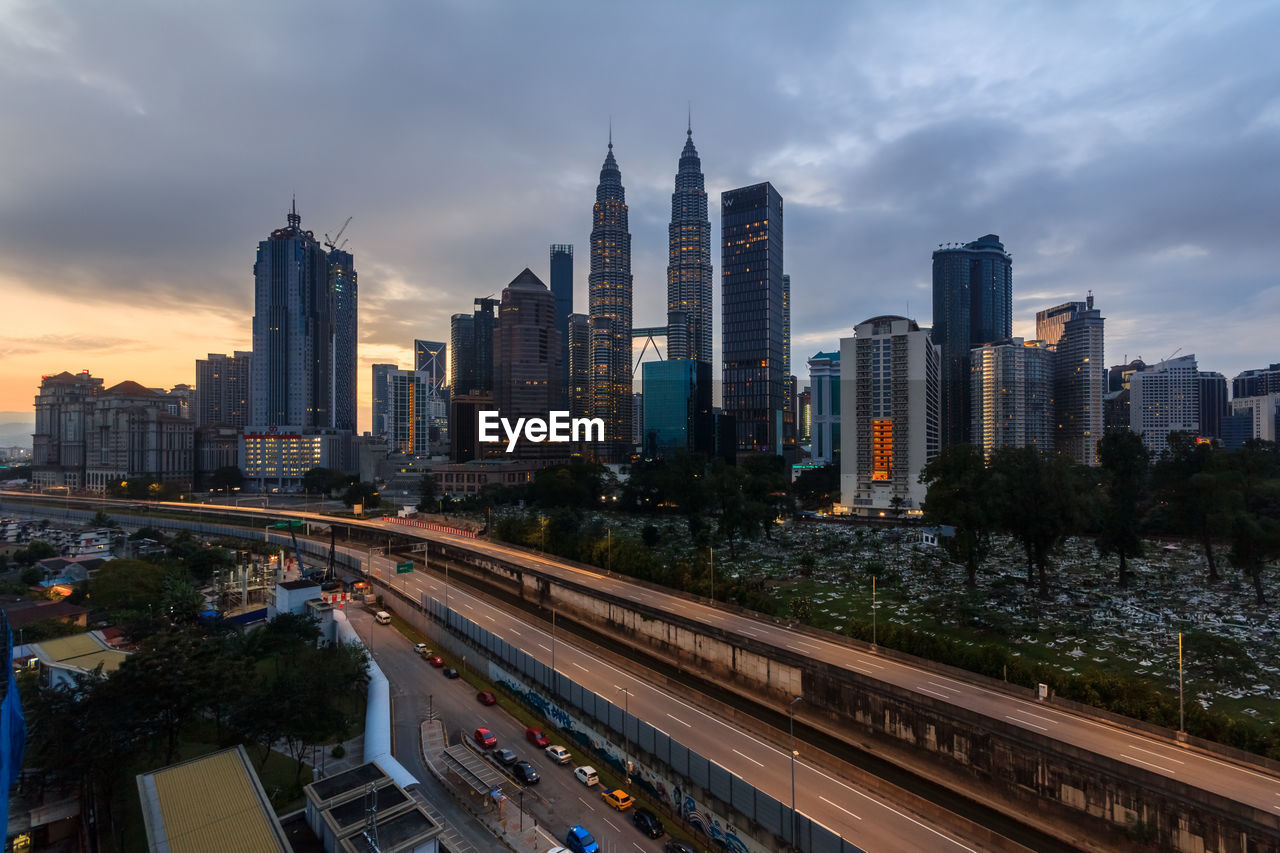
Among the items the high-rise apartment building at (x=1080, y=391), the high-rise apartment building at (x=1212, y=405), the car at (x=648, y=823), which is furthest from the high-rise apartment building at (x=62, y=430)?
the high-rise apartment building at (x=1212, y=405)

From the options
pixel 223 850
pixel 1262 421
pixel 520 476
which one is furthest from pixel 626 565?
pixel 1262 421

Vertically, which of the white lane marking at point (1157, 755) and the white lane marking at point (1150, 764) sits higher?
the white lane marking at point (1150, 764)

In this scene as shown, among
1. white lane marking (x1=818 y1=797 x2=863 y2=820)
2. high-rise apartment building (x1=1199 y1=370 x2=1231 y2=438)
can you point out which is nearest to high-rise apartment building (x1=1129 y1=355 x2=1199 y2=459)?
high-rise apartment building (x1=1199 y1=370 x2=1231 y2=438)

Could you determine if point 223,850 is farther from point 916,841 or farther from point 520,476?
point 520,476

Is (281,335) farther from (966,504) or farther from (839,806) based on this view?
(839,806)

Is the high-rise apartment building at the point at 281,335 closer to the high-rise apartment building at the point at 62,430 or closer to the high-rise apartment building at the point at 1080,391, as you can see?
the high-rise apartment building at the point at 62,430

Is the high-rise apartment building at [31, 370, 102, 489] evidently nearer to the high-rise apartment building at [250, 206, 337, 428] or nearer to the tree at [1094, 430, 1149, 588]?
the high-rise apartment building at [250, 206, 337, 428]
